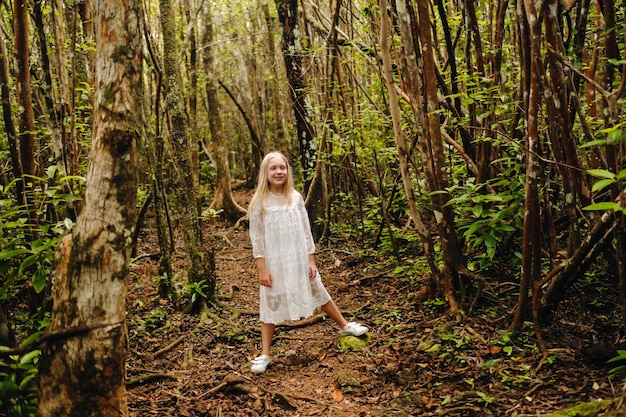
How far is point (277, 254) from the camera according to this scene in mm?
4512

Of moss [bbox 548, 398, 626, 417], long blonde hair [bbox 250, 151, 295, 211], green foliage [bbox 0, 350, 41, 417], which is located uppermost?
long blonde hair [bbox 250, 151, 295, 211]

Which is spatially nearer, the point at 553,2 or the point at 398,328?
the point at 553,2

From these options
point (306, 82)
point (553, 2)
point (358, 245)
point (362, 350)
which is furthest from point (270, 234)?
point (306, 82)

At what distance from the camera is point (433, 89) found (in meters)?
4.32

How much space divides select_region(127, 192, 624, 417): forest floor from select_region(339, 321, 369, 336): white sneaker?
0.09 meters

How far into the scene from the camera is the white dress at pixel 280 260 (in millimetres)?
4484

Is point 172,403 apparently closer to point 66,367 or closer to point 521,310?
point 66,367

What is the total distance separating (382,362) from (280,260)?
4.52 feet

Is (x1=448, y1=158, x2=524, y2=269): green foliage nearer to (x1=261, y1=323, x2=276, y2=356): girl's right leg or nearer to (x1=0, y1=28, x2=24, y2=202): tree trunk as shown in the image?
(x1=261, y1=323, x2=276, y2=356): girl's right leg

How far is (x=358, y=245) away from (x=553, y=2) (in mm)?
5307

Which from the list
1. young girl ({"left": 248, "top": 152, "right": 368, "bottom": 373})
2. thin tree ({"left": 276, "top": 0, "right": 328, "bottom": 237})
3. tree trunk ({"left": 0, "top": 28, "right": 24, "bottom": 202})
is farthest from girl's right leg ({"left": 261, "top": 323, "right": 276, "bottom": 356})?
thin tree ({"left": 276, "top": 0, "right": 328, "bottom": 237})

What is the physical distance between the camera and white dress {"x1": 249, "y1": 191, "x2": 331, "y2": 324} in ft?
14.7

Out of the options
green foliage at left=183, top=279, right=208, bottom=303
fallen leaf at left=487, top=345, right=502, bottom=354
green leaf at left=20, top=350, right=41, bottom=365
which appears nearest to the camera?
green leaf at left=20, top=350, right=41, bottom=365

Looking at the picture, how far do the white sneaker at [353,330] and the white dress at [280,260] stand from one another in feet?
1.62
